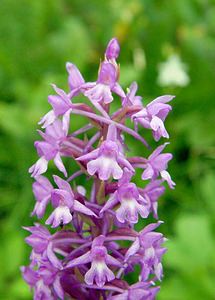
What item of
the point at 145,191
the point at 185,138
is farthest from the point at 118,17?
the point at 145,191

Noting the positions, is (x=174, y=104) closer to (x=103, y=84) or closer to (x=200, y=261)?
(x=200, y=261)

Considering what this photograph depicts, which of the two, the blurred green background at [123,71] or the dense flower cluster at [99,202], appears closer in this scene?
the dense flower cluster at [99,202]

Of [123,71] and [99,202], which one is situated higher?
[123,71]

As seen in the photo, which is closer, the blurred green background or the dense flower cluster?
the dense flower cluster

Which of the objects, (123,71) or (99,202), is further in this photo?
(123,71)

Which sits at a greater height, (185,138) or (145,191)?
(145,191)
